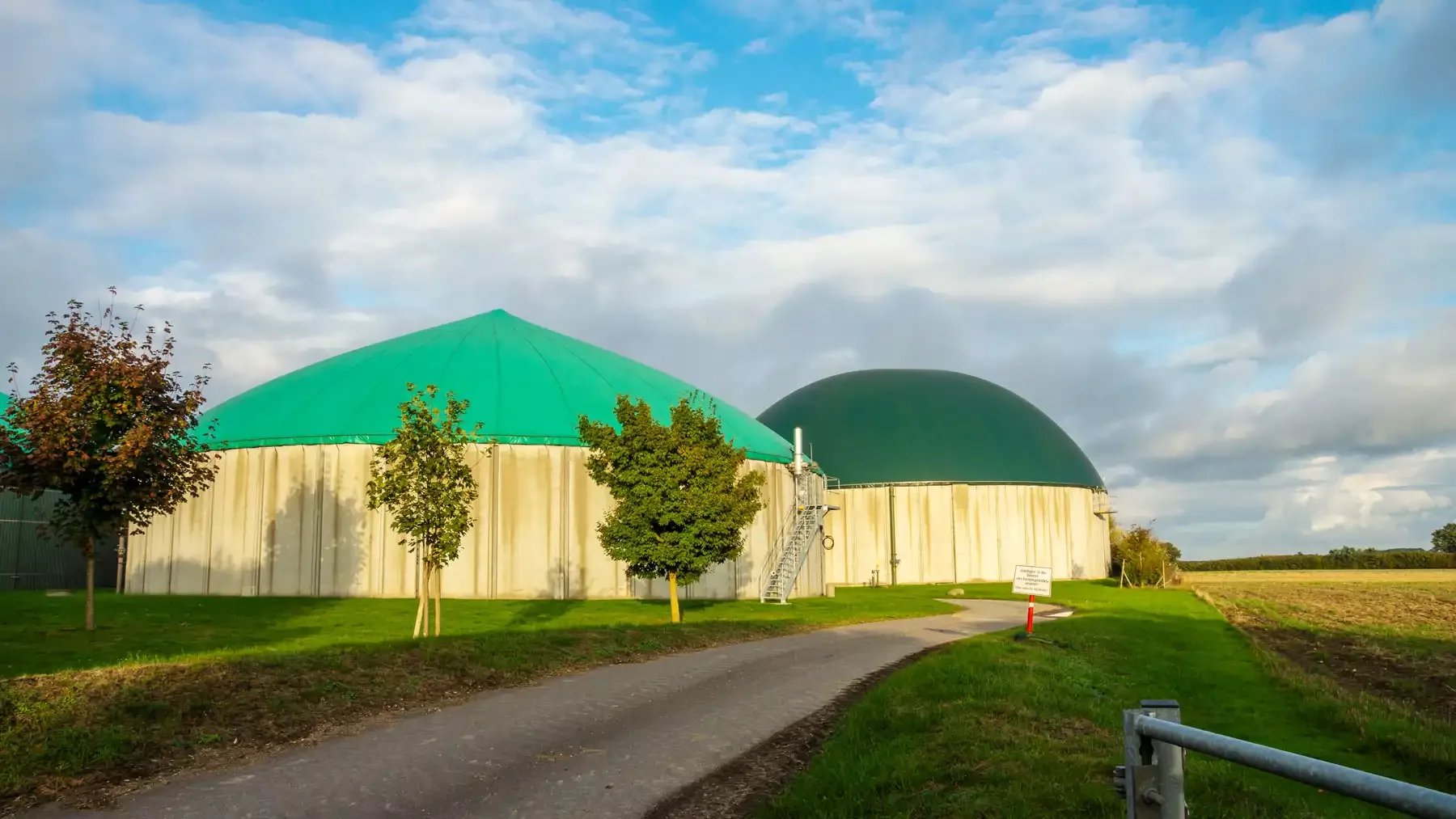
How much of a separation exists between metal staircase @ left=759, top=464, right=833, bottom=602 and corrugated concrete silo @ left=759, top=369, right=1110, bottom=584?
50.6 feet

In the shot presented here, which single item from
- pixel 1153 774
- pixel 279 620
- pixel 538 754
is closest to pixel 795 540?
pixel 279 620

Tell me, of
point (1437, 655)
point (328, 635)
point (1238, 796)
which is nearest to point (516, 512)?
point (328, 635)

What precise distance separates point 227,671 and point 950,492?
56.7m

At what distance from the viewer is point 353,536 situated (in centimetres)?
3812

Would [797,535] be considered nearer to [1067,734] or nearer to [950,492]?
[950,492]

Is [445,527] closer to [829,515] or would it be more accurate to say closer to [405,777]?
[405,777]

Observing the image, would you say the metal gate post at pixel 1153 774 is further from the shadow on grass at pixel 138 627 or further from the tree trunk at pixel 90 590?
the tree trunk at pixel 90 590

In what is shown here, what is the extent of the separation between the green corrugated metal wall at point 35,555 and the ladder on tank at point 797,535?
96.5 ft

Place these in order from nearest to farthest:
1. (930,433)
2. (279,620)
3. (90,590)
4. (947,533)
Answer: (90,590)
(279,620)
(947,533)
(930,433)

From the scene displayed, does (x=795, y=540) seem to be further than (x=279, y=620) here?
Yes

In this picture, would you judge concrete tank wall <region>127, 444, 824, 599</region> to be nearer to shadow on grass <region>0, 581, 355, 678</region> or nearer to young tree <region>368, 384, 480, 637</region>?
shadow on grass <region>0, 581, 355, 678</region>

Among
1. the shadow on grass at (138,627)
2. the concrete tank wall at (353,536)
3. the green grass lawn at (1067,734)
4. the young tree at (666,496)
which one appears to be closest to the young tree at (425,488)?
the shadow on grass at (138,627)

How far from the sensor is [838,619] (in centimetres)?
3241

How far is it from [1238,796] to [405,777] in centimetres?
760
